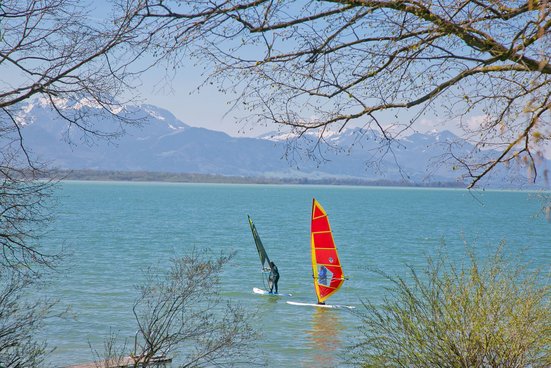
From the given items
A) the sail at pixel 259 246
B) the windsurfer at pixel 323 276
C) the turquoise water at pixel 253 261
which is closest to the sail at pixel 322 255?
the windsurfer at pixel 323 276

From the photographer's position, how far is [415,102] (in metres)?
6.29

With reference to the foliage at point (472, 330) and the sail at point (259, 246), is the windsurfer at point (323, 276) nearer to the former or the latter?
the sail at point (259, 246)

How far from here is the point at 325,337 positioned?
22609 millimetres

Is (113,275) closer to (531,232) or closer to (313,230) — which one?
(313,230)

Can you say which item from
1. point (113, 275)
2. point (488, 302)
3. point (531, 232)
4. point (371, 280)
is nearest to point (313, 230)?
point (371, 280)

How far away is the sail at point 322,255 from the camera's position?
90.8 feet

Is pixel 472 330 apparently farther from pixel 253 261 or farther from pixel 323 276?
pixel 253 261

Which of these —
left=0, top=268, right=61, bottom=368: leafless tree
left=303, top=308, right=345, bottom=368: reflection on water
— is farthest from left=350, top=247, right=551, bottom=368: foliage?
left=303, top=308, right=345, bottom=368: reflection on water

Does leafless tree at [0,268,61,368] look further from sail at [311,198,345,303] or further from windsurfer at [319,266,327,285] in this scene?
windsurfer at [319,266,327,285]

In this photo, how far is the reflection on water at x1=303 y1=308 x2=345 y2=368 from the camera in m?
19.3

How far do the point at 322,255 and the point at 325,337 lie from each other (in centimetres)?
623

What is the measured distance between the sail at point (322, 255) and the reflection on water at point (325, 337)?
4.47ft

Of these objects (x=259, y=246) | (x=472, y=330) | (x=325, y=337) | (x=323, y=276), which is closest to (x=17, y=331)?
(x=472, y=330)

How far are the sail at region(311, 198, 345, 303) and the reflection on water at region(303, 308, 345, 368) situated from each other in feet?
4.47
